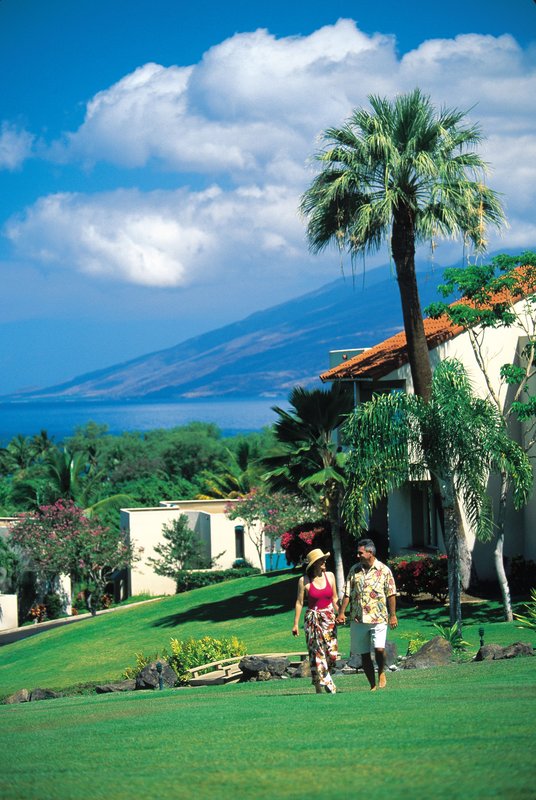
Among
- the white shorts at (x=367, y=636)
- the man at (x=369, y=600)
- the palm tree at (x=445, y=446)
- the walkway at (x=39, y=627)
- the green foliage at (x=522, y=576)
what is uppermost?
the palm tree at (x=445, y=446)

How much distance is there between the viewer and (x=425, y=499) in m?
29.5

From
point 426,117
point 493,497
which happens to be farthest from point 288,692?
point 426,117

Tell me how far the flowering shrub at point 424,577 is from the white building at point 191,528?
19.8 metres

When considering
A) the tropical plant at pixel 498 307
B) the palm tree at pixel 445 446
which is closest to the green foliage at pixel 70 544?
the tropical plant at pixel 498 307

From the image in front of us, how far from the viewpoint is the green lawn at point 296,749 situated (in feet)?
20.0

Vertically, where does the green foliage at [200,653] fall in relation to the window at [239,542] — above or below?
below

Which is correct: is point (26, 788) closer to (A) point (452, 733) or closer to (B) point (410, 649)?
(A) point (452, 733)

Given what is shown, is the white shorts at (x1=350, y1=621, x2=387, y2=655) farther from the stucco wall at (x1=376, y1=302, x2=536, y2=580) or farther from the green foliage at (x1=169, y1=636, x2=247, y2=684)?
the stucco wall at (x1=376, y1=302, x2=536, y2=580)

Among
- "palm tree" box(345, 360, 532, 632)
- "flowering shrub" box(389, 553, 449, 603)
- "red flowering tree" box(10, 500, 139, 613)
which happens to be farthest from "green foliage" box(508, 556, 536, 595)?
"red flowering tree" box(10, 500, 139, 613)

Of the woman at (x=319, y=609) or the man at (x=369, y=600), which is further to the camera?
the woman at (x=319, y=609)

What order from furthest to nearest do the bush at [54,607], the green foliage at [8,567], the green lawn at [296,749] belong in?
the green foliage at [8,567] < the bush at [54,607] < the green lawn at [296,749]

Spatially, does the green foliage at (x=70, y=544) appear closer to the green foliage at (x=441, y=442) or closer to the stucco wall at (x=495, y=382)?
the stucco wall at (x=495, y=382)

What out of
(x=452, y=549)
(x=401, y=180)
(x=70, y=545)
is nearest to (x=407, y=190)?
(x=401, y=180)

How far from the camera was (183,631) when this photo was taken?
27.0 m
